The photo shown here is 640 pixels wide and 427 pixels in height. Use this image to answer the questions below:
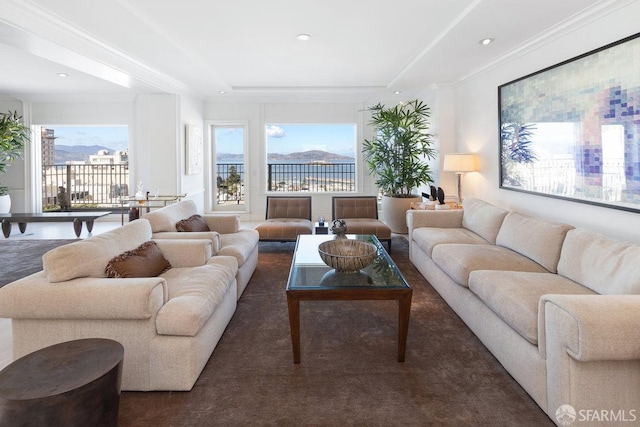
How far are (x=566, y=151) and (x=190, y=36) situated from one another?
3.87 meters

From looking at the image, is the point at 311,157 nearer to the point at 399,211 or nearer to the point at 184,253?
the point at 399,211

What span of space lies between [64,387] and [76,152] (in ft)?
30.1

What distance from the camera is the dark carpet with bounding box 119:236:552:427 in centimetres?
190

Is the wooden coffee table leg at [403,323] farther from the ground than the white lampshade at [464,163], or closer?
closer

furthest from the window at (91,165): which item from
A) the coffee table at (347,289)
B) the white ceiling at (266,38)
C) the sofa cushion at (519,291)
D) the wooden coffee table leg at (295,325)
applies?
the sofa cushion at (519,291)

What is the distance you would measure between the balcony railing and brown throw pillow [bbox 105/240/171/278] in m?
5.34

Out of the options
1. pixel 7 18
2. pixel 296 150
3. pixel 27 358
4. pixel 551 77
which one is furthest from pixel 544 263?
pixel 296 150

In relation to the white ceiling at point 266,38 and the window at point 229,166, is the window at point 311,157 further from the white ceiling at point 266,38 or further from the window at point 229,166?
the white ceiling at point 266,38

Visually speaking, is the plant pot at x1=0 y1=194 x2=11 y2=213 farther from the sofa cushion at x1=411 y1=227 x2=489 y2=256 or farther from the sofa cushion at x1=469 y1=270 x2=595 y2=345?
the sofa cushion at x1=469 y1=270 x2=595 y2=345

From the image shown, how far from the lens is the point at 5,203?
7.25 metres

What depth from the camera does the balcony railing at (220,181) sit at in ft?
27.7

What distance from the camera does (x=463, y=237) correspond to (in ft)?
13.4

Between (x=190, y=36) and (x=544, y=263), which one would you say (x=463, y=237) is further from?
(x=190, y=36)

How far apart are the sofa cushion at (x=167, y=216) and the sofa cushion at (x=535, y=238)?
321 cm
